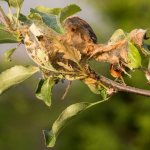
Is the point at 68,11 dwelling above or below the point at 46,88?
above

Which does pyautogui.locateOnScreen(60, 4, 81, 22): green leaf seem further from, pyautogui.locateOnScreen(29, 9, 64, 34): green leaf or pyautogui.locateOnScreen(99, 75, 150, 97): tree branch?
pyautogui.locateOnScreen(99, 75, 150, 97): tree branch

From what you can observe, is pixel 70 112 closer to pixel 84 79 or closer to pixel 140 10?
pixel 84 79

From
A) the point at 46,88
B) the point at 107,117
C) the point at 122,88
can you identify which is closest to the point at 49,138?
the point at 46,88

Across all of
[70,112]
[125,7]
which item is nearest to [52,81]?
[70,112]

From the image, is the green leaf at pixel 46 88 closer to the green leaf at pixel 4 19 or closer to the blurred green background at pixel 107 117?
the green leaf at pixel 4 19

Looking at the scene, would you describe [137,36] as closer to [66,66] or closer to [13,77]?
[66,66]

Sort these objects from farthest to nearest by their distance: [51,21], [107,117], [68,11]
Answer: [107,117], [68,11], [51,21]
